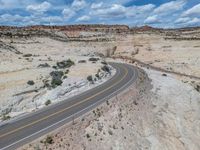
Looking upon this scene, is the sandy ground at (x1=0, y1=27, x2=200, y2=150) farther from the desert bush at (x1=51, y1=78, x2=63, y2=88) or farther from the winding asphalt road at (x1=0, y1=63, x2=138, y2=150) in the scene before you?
the desert bush at (x1=51, y1=78, x2=63, y2=88)

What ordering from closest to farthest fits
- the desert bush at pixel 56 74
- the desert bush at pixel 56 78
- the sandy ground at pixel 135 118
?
the sandy ground at pixel 135 118
the desert bush at pixel 56 78
the desert bush at pixel 56 74

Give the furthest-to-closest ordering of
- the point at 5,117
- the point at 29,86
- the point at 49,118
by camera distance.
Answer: the point at 29,86 → the point at 5,117 → the point at 49,118

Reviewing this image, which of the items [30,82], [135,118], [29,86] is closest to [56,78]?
[30,82]

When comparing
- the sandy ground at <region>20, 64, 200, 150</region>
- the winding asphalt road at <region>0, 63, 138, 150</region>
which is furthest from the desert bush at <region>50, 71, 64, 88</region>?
the sandy ground at <region>20, 64, 200, 150</region>

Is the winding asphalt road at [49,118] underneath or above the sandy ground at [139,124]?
above

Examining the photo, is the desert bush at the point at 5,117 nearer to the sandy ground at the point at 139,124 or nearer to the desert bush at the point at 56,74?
the sandy ground at the point at 139,124

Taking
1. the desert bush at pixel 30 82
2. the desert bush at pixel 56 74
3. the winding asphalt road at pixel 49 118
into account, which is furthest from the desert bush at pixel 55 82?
the winding asphalt road at pixel 49 118

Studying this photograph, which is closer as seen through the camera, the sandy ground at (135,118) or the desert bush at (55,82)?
the sandy ground at (135,118)

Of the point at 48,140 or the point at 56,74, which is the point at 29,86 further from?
the point at 48,140

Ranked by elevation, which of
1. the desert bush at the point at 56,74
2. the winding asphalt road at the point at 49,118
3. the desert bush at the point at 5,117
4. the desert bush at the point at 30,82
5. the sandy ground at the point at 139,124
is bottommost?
the sandy ground at the point at 139,124
